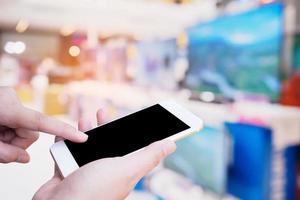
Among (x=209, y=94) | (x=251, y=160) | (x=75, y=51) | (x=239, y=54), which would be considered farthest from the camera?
(x=75, y=51)

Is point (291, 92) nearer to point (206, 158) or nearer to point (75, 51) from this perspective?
point (206, 158)

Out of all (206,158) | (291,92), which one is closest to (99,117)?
(206,158)

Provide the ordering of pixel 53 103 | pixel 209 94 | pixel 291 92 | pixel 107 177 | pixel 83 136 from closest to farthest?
1. pixel 107 177
2. pixel 83 136
3. pixel 291 92
4. pixel 209 94
5. pixel 53 103

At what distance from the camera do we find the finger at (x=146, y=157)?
0.48 m

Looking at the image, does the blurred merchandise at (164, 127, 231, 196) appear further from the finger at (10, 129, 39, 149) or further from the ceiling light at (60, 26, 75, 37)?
the ceiling light at (60, 26, 75, 37)

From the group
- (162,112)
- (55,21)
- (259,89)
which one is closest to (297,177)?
(259,89)

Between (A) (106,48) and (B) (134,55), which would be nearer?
(B) (134,55)

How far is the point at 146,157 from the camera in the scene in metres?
0.48

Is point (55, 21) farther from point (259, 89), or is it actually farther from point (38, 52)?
point (259, 89)

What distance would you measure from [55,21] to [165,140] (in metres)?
3.17

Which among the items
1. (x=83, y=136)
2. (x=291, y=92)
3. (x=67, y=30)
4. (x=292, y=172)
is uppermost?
(x=67, y=30)

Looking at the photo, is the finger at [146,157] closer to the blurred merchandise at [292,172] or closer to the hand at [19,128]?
the hand at [19,128]

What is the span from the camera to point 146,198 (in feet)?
3.61

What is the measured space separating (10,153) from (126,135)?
0.22 meters
